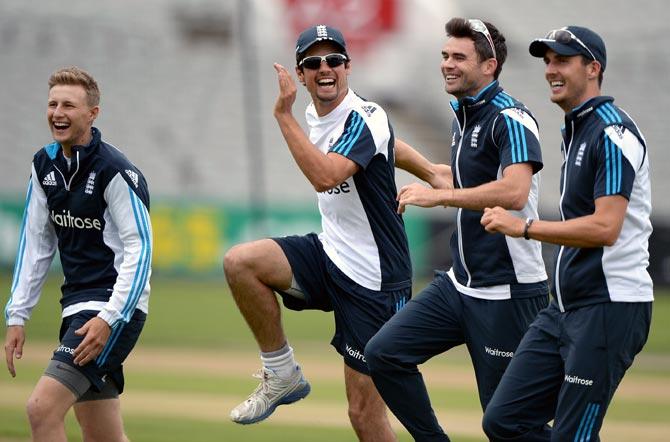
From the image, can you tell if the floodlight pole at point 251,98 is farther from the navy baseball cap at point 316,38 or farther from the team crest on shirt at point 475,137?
the team crest on shirt at point 475,137

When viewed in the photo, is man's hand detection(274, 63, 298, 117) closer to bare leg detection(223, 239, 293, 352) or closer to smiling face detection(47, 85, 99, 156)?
bare leg detection(223, 239, 293, 352)

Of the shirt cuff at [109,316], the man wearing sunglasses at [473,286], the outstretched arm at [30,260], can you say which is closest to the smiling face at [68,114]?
the outstretched arm at [30,260]

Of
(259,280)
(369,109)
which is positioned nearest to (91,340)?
(259,280)

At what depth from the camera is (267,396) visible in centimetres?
732

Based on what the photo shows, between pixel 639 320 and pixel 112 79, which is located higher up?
pixel 112 79

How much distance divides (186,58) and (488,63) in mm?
19894

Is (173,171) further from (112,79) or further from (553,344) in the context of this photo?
(553,344)

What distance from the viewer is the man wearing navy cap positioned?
277 inches

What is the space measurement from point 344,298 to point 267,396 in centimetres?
74

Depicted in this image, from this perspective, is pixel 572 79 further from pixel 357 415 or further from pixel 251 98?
pixel 251 98

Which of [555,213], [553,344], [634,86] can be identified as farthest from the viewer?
[634,86]

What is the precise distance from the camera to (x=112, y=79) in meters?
26.5

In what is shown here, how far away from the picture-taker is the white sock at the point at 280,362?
7.30 m

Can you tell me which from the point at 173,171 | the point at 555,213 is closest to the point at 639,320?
the point at 555,213
